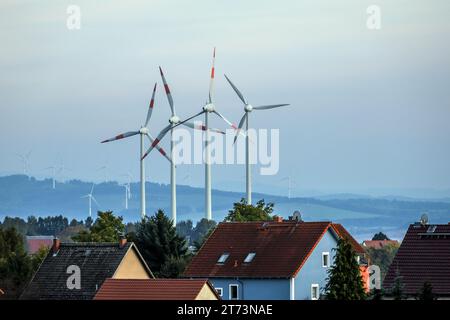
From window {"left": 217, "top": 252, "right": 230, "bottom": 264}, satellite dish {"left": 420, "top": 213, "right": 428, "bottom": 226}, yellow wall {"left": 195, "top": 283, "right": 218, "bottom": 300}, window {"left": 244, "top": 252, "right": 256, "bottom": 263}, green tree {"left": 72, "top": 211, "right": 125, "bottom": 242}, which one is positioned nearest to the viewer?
yellow wall {"left": 195, "top": 283, "right": 218, "bottom": 300}

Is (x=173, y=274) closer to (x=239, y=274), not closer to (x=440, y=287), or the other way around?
(x=239, y=274)

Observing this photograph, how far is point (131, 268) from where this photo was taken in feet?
187

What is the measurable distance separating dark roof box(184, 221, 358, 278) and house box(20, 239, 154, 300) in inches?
164

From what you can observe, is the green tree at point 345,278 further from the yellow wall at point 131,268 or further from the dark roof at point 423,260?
the yellow wall at point 131,268

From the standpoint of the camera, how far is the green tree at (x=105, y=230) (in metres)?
73.3

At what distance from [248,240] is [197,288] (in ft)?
82.2

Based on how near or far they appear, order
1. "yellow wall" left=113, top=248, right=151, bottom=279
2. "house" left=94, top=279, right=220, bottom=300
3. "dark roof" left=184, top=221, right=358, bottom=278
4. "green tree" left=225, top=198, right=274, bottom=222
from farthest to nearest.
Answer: "green tree" left=225, top=198, right=274, bottom=222 < "dark roof" left=184, top=221, right=358, bottom=278 < "yellow wall" left=113, top=248, right=151, bottom=279 < "house" left=94, top=279, right=220, bottom=300

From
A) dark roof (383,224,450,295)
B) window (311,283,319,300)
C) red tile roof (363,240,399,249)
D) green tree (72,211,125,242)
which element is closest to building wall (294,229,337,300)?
Answer: window (311,283,319,300)

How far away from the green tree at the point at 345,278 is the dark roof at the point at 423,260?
4128 millimetres

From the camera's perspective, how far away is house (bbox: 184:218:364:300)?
57.8m

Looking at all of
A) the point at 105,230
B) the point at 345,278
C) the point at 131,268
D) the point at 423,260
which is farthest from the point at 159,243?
the point at 345,278

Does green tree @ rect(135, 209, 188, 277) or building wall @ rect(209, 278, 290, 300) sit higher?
green tree @ rect(135, 209, 188, 277)

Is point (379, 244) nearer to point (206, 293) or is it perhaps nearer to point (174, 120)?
point (174, 120)

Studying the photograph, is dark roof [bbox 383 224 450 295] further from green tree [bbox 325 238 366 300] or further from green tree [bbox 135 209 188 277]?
green tree [bbox 135 209 188 277]
